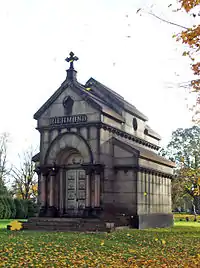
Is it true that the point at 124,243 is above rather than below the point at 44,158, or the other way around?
below

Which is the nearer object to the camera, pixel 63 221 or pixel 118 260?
pixel 118 260

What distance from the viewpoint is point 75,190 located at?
2412 centimetres

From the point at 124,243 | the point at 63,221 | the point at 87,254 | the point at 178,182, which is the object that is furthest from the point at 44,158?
the point at 178,182

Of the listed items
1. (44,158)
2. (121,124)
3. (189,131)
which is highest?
(189,131)

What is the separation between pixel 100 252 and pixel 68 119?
40.0 ft

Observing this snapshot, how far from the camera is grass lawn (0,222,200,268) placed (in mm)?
11180

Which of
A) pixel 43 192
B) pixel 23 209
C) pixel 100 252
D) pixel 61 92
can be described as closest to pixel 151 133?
pixel 61 92

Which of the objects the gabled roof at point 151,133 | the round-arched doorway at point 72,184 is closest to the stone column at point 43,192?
the round-arched doorway at point 72,184

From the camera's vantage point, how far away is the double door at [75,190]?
23875 millimetres

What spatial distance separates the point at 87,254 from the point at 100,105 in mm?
12264

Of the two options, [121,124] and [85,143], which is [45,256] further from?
[121,124]

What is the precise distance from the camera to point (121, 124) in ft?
86.6

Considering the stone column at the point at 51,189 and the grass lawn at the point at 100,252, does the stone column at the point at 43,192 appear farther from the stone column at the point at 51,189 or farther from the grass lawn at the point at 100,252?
the grass lawn at the point at 100,252

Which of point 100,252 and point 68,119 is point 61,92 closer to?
point 68,119
